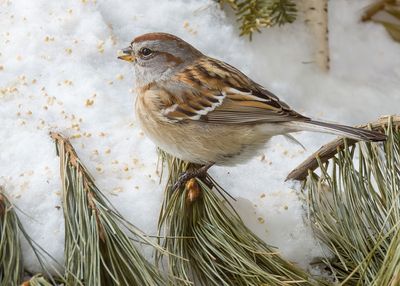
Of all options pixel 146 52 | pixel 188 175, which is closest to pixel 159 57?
pixel 146 52

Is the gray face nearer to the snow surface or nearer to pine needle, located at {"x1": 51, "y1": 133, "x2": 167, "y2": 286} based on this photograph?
the snow surface

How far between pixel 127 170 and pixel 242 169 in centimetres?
35

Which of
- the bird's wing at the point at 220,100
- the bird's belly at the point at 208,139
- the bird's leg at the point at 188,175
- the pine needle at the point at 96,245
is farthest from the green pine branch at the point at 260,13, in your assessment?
the pine needle at the point at 96,245

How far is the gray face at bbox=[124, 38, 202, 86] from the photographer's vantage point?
2189mm

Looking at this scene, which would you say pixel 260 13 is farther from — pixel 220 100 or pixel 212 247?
pixel 212 247

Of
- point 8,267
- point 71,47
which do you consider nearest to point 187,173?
point 8,267

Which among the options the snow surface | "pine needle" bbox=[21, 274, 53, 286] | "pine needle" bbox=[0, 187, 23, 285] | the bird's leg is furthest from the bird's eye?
"pine needle" bbox=[21, 274, 53, 286]

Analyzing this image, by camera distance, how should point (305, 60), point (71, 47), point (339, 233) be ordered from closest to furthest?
point (339, 233) < point (71, 47) < point (305, 60)

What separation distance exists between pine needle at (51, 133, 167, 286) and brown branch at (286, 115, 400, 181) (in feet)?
1.63

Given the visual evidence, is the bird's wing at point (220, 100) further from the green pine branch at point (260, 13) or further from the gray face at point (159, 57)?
the green pine branch at point (260, 13)

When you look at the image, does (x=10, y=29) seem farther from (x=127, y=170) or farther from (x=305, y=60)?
(x=305, y=60)

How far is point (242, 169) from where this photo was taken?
87.5 inches

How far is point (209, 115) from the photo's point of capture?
2.07 meters

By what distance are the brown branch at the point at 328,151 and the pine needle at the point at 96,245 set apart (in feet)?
1.63
